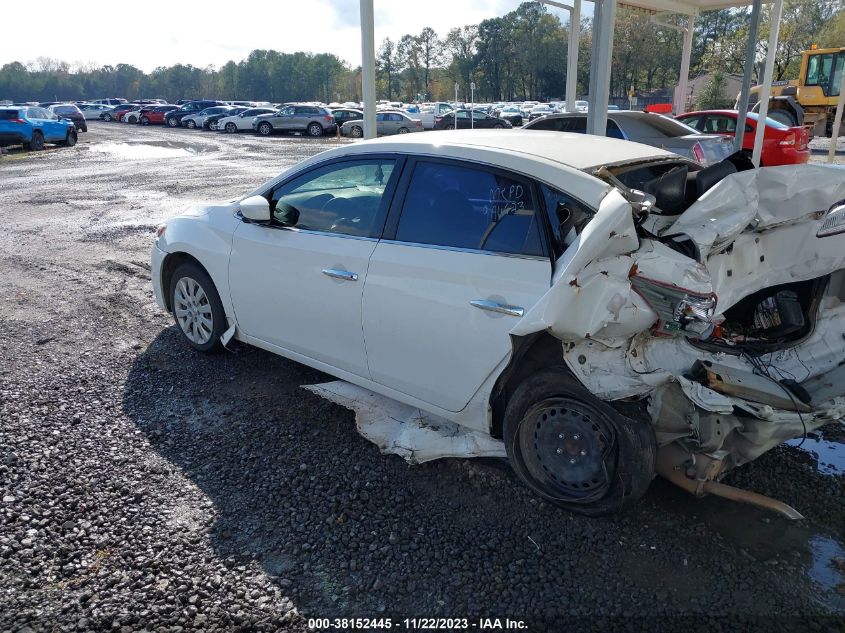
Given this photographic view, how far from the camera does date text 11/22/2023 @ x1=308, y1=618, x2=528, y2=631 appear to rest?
2525mm

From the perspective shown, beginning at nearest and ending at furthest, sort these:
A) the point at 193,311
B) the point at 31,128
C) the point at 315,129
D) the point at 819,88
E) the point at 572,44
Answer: the point at 193,311 → the point at 572,44 → the point at 31,128 → the point at 819,88 → the point at 315,129

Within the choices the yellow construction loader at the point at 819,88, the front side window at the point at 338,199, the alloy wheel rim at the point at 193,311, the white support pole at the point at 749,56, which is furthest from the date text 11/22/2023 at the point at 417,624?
the yellow construction loader at the point at 819,88

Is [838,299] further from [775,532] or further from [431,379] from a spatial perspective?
[431,379]

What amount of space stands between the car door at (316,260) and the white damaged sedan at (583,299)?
0.02 m

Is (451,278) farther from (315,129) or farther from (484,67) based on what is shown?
(484,67)

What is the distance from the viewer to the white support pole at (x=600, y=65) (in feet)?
24.7

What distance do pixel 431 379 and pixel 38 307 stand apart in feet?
15.4

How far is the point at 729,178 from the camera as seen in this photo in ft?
10.0

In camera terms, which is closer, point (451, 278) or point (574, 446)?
point (574, 446)

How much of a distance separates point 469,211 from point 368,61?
235 inches

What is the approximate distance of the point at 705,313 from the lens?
2.78m

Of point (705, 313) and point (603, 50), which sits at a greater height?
point (603, 50)

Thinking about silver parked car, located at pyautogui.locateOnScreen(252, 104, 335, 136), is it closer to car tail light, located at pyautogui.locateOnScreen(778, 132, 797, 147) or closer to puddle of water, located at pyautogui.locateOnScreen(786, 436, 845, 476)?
car tail light, located at pyautogui.locateOnScreen(778, 132, 797, 147)

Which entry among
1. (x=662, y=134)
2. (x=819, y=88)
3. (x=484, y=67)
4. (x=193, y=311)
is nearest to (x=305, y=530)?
(x=193, y=311)
